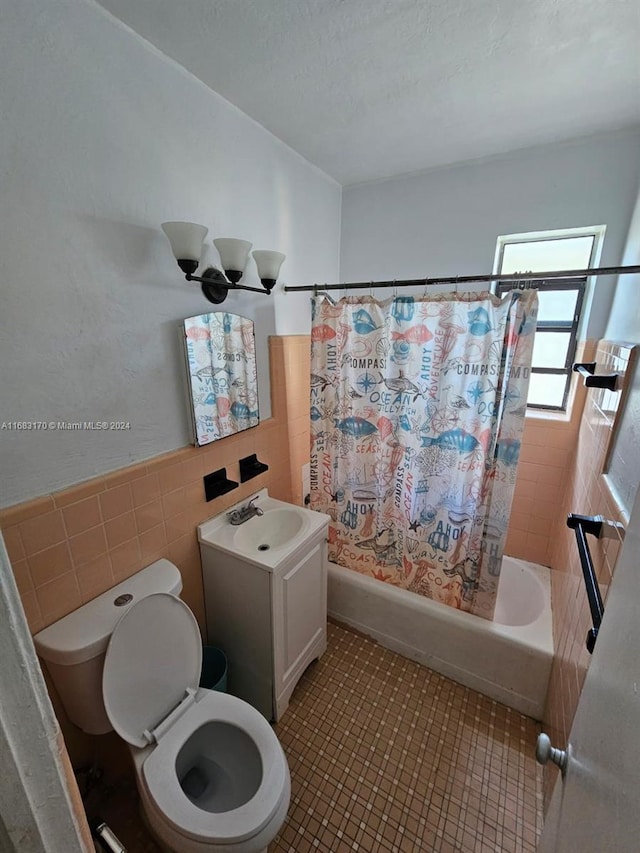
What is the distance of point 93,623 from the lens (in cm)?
111

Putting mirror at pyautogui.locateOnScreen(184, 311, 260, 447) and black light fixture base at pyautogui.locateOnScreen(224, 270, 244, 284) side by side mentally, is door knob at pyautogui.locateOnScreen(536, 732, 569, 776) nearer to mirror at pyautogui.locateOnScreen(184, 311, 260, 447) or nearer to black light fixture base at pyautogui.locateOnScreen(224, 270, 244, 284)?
mirror at pyautogui.locateOnScreen(184, 311, 260, 447)

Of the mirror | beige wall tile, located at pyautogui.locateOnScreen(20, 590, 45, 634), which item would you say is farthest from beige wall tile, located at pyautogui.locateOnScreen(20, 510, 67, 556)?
the mirror

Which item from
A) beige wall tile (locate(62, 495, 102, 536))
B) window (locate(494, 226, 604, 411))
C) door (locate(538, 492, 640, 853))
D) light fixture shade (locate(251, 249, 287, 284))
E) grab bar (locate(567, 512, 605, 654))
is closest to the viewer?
door (locate(538, 492, 640, 853))

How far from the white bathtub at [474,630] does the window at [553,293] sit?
1137 mm

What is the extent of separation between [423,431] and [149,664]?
1.46 m

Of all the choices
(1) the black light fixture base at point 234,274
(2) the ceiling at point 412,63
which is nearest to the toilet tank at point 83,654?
(1) the black light fixture base at point 234,274

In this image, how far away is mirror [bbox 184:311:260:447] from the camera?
4.80 feet

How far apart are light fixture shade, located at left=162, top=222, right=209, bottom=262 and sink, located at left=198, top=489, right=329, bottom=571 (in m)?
1.12

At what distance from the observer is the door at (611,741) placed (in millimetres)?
420

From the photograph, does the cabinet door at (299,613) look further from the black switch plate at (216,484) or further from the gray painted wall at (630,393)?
the gray painted wall at (630,393)

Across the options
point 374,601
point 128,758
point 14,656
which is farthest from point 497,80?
point 128,758

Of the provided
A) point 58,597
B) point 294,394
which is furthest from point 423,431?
point 58,597

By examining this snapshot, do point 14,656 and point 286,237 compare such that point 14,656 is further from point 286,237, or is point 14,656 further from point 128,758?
point 286,237

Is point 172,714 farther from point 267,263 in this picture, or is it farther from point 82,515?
point 267,263
